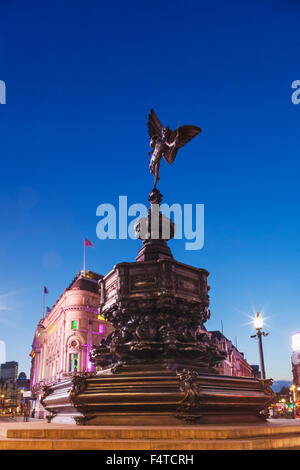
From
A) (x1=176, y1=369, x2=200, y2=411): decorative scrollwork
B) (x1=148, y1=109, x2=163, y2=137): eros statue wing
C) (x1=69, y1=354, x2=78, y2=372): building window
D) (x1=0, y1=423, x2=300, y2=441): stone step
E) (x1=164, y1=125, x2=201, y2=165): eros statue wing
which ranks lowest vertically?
(x1=0, y1=423, x2=300, y2=441): stone step

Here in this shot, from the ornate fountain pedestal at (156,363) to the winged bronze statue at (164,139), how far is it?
118cm

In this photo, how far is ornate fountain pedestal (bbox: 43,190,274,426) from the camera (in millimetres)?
6832

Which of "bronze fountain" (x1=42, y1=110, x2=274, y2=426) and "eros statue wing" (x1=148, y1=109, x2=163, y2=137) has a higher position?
"eros statue wing" (x1=148, y1=109, x2=163, y2=137)

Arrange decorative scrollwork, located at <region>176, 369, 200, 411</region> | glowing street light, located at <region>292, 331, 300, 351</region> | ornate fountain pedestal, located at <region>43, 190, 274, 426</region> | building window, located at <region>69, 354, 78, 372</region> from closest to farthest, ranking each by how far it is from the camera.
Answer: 1. decorative scrollwork, located at <region>176, 369, 200, 411</region>
2. ornate fountain pedestal, located at <region>43, 190, 274, 426</region>
3. building window, located at <region>69, 354, 78, 372</region>
4. glowing street light, located at <region>292, 331, 300, 351</region>

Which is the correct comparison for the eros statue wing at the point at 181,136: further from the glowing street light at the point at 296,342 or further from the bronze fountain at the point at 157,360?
the glowing street light at the point at 296,342

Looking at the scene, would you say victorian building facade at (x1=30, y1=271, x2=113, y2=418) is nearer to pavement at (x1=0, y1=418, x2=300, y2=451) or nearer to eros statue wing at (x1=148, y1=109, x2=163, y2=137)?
eros statue wing at (x1=148, y1=109, x2=163, y2=137)

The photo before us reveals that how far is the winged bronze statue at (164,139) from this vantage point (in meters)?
11.1

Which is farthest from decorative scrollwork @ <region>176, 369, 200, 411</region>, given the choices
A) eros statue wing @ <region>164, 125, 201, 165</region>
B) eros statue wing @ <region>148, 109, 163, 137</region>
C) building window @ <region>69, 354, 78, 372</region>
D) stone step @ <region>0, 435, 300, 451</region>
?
building window @ <region>69, 354, 78, 372</region>

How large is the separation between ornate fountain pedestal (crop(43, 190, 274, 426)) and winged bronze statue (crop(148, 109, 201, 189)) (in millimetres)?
1179

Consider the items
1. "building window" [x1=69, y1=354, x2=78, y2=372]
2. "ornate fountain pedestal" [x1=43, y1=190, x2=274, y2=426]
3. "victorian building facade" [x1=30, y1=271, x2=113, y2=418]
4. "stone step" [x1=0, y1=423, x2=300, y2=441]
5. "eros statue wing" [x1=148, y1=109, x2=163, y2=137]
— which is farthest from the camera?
"victorian building facade" [x1=30, y1=271, x2=113, y2=418]

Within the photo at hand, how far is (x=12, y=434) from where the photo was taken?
5.89 m

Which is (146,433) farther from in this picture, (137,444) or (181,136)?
(181,136)

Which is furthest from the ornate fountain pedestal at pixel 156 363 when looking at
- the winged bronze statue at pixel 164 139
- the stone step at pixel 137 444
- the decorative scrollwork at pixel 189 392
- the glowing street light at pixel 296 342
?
the glowing street light at pixel 296 342
